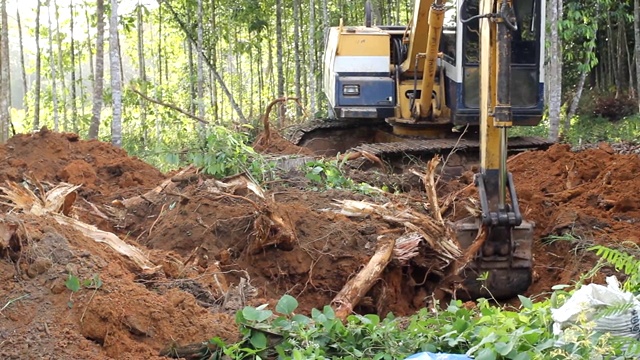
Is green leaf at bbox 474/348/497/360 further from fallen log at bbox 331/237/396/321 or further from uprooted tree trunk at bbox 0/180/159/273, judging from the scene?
uprooted tree trunk at bbox 0/180/159/273

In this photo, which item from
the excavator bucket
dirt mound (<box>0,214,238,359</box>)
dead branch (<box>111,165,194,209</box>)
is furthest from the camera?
dead branch (<box>111,165,194,209</box>)

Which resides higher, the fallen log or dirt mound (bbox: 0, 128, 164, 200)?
dirt mound (bbox: 0, 128, 164, 200)

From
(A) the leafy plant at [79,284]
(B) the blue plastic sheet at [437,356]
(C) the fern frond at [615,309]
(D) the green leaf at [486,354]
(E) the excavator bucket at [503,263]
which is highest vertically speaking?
(C) the fern frond at [615,309]

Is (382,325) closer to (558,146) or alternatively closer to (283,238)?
(283,238)

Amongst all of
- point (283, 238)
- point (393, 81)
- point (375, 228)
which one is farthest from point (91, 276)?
point (393, 81)

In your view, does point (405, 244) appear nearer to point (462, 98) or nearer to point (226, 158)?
point (226, 158)

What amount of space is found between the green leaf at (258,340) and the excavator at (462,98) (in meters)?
2.46

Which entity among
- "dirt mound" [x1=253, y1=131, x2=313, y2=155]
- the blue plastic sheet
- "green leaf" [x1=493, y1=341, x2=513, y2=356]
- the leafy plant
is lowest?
"dirt mound" [x1=253, y1=131, x2=313, y2=155]

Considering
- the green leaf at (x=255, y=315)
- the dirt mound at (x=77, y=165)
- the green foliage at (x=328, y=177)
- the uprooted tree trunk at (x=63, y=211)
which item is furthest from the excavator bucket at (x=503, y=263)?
the dirt mound at (x=77, y=165)

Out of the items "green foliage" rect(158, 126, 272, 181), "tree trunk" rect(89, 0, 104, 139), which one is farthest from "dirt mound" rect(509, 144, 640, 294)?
"tree trunk" rect(89, 0, 104, 139)

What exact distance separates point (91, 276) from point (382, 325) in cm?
163

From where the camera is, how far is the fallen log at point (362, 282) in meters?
6.65

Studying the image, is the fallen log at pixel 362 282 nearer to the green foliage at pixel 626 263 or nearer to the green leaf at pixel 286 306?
the green leaf at pixel 286 306

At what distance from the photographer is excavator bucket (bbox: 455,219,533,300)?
25.7 ft
